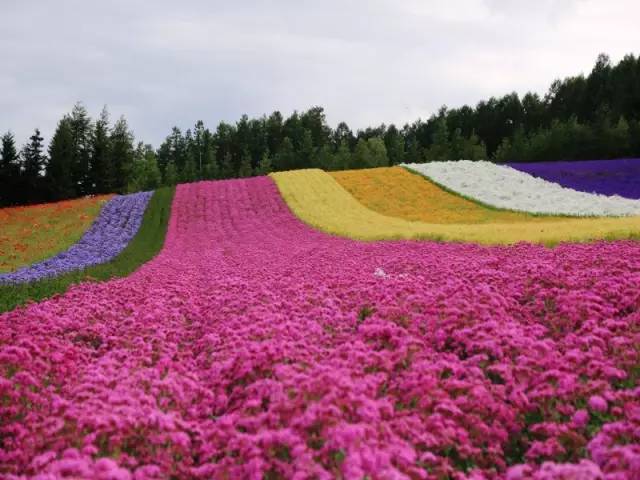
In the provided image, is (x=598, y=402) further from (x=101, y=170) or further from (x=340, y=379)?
(x=101, y=170)

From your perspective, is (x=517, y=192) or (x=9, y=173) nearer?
(x=517, y=192)

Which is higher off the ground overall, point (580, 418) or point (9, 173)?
point (9, 173)

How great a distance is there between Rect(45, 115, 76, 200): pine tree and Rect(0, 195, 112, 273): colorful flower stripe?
78.0ft

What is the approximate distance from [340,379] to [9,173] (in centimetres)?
7840

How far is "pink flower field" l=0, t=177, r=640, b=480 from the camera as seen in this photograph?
5863mm

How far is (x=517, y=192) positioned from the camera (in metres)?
47.2

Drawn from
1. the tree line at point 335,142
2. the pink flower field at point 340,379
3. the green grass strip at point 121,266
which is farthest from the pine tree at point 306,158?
the pink flower field at point 340,379

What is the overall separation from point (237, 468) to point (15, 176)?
78.6 metres

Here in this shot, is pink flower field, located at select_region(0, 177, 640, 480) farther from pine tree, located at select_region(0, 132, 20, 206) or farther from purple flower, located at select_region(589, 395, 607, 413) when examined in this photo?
pine tree, located at select_region(0, 132, 20, 206)

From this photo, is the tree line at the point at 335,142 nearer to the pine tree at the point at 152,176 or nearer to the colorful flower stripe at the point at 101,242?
the pine tree at the point at 152,176

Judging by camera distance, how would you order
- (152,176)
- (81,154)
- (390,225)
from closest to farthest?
(390,225)
(81,154)
(152,176)

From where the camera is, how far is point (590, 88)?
106 meters

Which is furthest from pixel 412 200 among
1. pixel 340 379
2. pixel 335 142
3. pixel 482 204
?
pixel 335 142

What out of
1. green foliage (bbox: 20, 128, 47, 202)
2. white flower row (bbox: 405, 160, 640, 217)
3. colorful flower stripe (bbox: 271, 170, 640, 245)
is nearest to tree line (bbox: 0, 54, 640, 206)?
green foliage (bbox: 20, 128, 47, 202)
